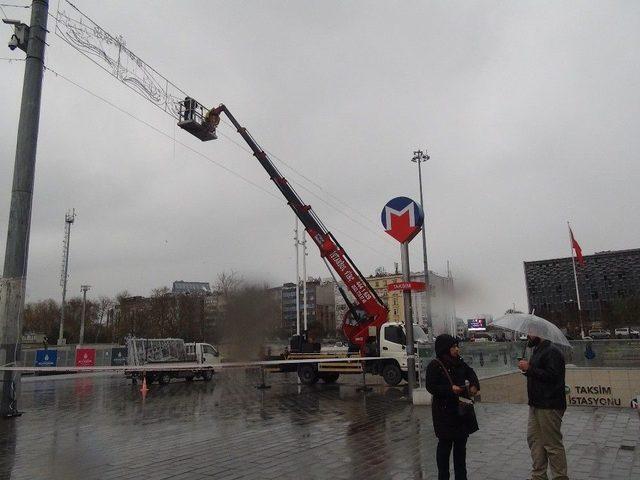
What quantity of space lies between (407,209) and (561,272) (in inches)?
2879

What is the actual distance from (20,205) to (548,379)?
11151mm

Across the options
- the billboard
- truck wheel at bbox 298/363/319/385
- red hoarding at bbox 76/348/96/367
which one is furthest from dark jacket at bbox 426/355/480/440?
the billboard

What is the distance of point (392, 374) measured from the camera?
17516mm

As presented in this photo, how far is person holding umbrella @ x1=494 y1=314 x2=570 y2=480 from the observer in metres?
5.01

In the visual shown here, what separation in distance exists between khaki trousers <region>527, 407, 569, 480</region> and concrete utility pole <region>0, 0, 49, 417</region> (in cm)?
1050

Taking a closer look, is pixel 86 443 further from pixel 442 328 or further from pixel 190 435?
pixel 442 328

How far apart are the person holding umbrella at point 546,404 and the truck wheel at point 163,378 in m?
21.0

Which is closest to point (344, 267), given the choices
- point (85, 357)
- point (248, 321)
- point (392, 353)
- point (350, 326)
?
point (350, 326)

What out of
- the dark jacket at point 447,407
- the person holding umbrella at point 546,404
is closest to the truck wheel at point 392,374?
the person holding umbrella at point 546,404


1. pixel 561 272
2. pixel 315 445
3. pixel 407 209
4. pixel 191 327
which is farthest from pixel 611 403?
pixel 561 272

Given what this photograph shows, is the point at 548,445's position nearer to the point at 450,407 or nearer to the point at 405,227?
the point at 450,407

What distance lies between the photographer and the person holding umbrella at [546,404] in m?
5.01

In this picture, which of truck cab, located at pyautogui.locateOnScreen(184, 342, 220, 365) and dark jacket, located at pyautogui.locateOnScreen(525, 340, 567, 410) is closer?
dark jacket, located at pyautogui.locateOnScreen(525, 340, 567, 410)

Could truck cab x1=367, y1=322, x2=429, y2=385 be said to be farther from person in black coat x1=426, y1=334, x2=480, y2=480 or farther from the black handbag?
the black handbag
